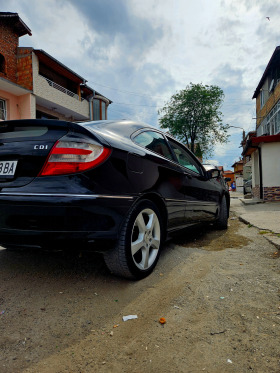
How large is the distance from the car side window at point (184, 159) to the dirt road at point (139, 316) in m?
1.26

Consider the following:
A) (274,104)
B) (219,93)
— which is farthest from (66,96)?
(219,93)

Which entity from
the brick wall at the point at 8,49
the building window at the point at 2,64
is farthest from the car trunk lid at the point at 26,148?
the building window at the point at 2,64

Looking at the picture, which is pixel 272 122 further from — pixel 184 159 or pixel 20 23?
pixel 184 159

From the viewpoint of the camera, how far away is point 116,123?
2.37 m

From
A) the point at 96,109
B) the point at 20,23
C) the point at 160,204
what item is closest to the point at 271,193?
the point at 160,204

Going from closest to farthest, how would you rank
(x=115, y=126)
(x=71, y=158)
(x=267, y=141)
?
1. (x=71, y=158)
2. (x=115, y=126)
3. (x=267, y=141)

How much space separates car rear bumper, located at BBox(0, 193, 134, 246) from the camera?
5.44ft

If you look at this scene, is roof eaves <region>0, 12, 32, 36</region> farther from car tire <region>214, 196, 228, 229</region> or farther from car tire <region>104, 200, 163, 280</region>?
car tire <region>104, 200, 163, 280</region>

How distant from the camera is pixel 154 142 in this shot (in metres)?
2.69

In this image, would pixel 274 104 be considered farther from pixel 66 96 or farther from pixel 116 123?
pixel 116 123

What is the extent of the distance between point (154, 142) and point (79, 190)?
1249 millimetres

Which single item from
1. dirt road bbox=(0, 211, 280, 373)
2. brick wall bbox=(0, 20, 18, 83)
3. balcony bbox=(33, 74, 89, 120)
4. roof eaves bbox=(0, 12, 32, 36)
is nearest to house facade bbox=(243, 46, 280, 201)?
dirt road bbox=(0, 211, 280, 373)

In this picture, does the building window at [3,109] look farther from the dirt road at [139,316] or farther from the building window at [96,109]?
the dirt road at [139,316]

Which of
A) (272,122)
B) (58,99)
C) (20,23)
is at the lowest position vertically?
(272,122)
